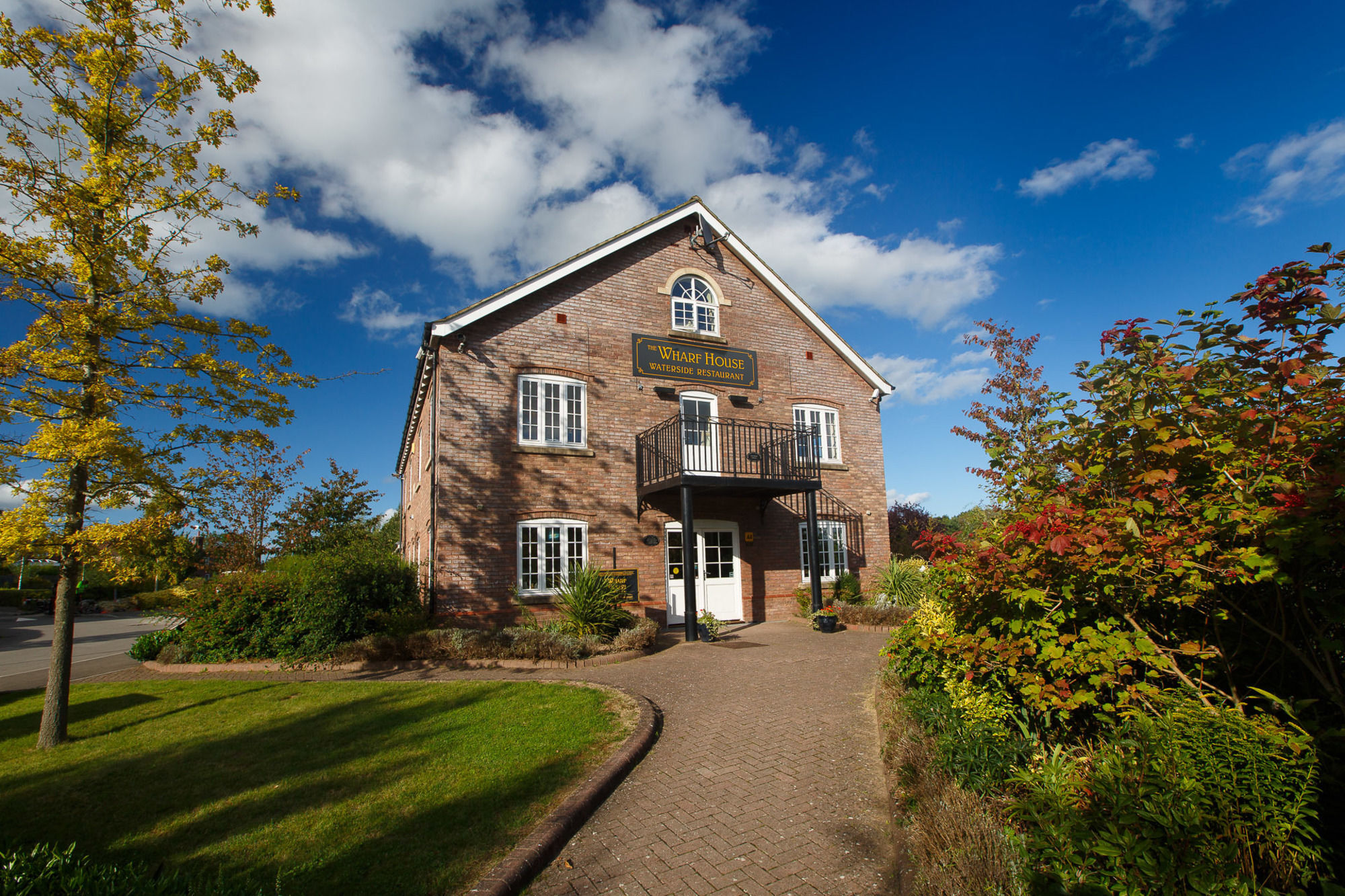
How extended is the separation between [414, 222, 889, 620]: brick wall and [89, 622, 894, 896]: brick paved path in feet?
15.7

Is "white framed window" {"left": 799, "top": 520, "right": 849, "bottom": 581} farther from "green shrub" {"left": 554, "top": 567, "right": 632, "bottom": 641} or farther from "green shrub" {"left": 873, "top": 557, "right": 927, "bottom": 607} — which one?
"green shrub" {"left": 554, "top": 567, "right": 632, "bottom": 641}

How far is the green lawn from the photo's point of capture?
13.0ft

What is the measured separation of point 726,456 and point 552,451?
410 centimetres

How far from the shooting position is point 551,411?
13.7 m

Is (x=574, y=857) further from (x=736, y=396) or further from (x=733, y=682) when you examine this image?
(x=736, y=396)

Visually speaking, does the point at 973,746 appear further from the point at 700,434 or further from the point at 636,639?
the point at 700,434

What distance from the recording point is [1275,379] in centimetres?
334

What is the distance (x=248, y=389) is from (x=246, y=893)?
5.87m

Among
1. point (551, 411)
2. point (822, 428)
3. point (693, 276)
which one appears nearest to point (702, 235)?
point (693, 276)

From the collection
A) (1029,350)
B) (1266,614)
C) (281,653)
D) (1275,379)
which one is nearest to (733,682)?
(1266,614)

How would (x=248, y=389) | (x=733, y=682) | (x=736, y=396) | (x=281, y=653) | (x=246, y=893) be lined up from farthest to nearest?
(x=736, y=396), (x=281, y=653), (x=733, y=682), (x=248, y=389), (x=246, y=893)

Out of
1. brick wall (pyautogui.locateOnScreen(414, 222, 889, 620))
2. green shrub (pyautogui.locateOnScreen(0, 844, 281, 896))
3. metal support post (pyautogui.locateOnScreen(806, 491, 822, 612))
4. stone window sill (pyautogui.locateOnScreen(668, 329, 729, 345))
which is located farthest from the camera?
stone window sill (pyautogui.locateOnScreen(668, 329, 729, 345))

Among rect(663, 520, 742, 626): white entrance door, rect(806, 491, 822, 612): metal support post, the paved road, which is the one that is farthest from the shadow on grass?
rect(806, 491, 822, 612): metal support post

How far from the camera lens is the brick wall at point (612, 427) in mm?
12484
